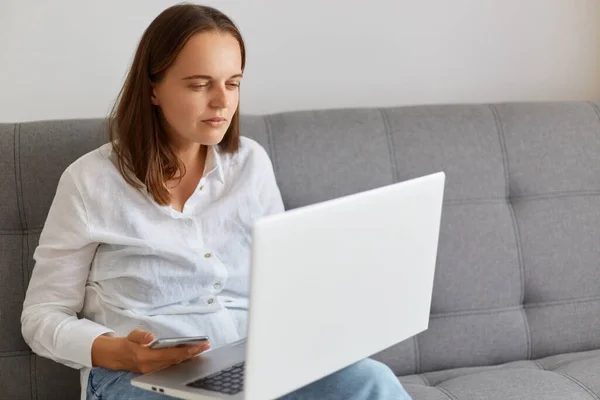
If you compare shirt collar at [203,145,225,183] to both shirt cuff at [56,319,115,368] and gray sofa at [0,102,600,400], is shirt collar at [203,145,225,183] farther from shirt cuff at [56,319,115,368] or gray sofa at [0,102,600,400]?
shirt cuff at [56,319,115,368]

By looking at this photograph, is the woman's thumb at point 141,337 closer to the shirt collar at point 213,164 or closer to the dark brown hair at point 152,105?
the dark brown hair at point 152,105

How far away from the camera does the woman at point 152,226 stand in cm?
155

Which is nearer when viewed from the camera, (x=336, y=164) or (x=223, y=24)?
(x=223, y=24)

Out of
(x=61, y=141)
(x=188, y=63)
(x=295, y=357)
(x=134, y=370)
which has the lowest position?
(x=134, y=370)

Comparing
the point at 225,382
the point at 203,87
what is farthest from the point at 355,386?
the point at 203,87

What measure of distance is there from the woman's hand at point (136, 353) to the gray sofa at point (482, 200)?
404 millimetres

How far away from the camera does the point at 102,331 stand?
1.50 m

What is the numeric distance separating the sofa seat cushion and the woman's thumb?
571 mm

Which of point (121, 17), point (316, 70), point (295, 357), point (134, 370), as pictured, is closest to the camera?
point (295, 357)

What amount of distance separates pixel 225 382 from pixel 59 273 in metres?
0.41

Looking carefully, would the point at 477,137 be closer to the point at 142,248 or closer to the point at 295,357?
the point at 142,248

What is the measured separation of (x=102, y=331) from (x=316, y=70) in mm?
993

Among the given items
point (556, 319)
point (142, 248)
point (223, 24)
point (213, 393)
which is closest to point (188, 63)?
point (223, 24)

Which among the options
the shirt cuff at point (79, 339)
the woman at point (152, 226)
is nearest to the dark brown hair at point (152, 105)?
the woman at point (152, 226)
